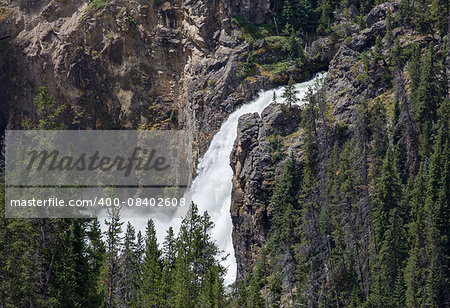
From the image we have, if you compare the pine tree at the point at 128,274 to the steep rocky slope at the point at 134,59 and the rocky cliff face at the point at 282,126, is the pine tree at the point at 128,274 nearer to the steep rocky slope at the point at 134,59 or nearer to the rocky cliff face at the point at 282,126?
the rocky cliff face at the point at 282,126

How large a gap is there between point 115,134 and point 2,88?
23.2m

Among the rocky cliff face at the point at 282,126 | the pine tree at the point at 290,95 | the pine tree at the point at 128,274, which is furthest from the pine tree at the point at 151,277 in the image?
the pine tree at the point at 290,95

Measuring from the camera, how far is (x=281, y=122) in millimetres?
82812

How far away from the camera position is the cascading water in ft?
291

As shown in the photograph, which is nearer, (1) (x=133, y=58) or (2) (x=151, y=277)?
(2) (x=151, y=277)

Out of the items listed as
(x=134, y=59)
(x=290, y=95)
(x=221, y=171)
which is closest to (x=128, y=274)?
(x=290, y=95)

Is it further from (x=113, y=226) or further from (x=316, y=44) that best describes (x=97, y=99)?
(x=113, y=226)

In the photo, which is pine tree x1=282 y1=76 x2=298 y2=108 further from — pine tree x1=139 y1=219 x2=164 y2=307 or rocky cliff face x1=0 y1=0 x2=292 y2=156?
pine tree x1=139 y1=219 x2=164 y2=307

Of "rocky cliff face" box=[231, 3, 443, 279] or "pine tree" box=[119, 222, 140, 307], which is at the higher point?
"rocky cliff face" box=[231, 3, 443, 279]

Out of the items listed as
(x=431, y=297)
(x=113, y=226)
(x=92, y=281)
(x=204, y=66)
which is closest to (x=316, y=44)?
(x=204, y=66)

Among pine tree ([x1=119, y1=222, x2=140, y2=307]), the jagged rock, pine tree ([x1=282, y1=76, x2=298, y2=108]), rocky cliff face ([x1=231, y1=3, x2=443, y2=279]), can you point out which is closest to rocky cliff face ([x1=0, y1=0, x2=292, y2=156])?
the jagged rock

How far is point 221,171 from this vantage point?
3639 inches

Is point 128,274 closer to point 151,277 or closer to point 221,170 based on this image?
point 151,277

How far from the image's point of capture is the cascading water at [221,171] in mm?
88688
